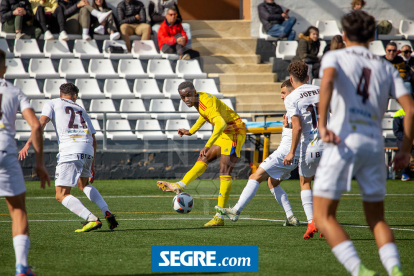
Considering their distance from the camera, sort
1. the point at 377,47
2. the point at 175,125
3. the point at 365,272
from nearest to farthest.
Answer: the point at 365,272 → the point at 175,125 → the point at 377,47

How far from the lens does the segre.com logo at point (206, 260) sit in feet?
15.1

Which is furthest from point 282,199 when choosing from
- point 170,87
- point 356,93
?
point 170,87

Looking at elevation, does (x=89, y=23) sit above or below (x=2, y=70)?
below

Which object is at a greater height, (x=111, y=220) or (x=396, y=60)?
(x=111, y=220)

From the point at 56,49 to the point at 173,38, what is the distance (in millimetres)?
3578

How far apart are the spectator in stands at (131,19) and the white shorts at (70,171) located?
35.3 ft

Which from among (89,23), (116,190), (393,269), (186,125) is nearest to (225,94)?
(186,125)

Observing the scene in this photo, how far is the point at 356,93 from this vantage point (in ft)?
12.0

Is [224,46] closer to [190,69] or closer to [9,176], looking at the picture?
[190,69]

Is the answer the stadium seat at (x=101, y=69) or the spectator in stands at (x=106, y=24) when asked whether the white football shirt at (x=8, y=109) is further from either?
the spectator in stands at (x=106, y=24)

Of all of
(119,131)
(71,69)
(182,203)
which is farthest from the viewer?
(71,69)

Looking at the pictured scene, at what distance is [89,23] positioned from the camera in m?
16.4

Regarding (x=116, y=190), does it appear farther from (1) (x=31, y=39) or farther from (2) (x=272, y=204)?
(1) (x=31, y=39)

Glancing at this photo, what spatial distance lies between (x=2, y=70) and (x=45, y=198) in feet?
22.8
